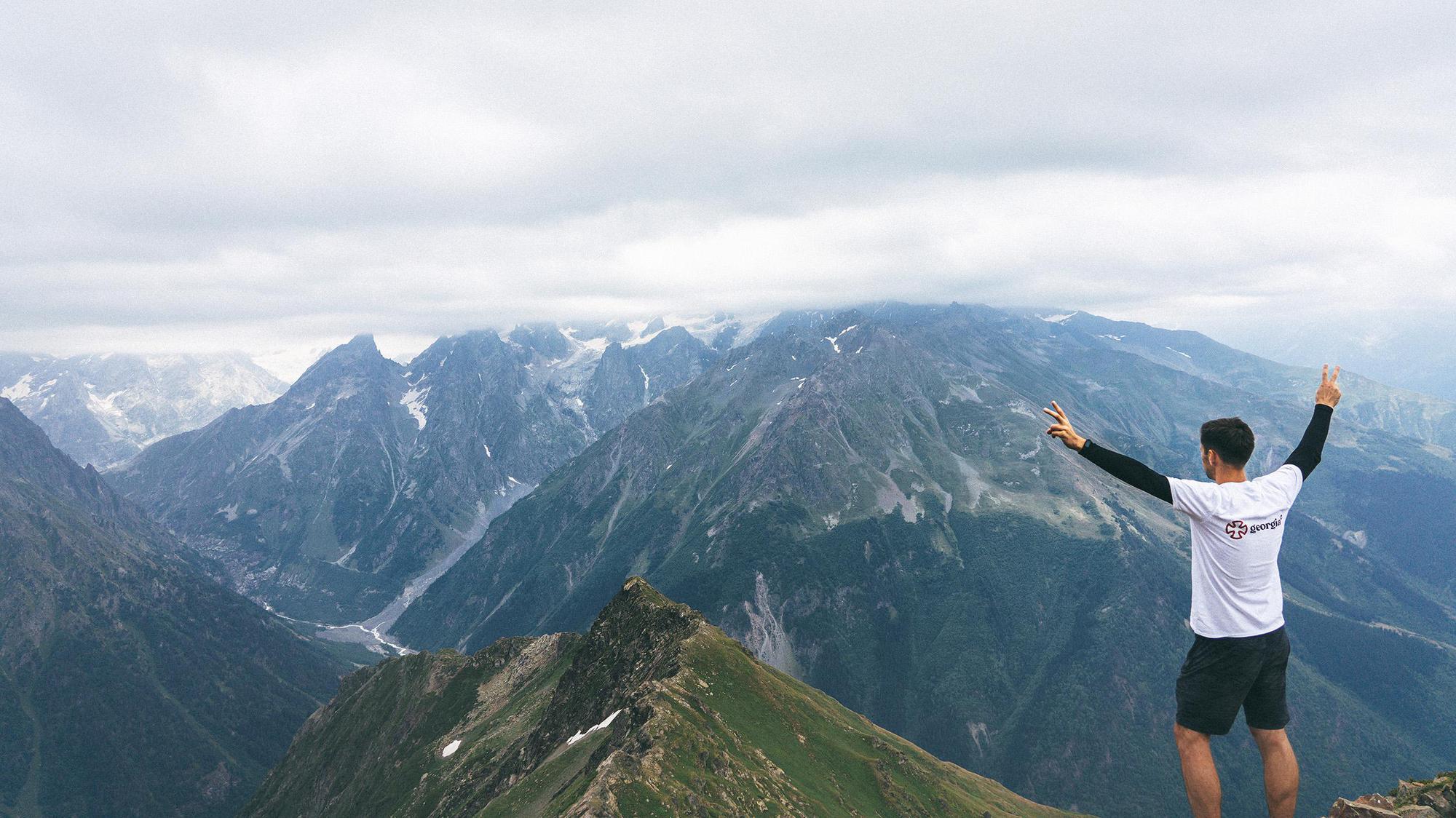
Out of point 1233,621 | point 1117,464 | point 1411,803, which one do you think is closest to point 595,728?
point 1411,803

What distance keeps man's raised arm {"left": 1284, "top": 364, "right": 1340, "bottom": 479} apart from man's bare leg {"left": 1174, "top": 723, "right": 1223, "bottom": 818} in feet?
19.9

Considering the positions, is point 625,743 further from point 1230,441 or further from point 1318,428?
point 1230,441

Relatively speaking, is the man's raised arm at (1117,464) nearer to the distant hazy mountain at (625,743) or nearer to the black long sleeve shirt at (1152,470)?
the black long sleeve shirt at (1152,470)

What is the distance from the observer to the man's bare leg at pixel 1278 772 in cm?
1238

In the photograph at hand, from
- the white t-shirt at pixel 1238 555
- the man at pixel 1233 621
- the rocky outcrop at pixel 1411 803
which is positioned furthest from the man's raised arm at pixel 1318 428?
the rocky outcrop at pixel 1411 803

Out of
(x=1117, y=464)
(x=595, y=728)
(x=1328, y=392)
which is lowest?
(x=595, y=728)

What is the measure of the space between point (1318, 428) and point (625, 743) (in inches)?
2840

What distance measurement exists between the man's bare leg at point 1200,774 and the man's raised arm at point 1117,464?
4.36 meters

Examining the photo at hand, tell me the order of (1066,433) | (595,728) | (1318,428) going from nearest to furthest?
(1066,433) → (1318,428) → (595,728)

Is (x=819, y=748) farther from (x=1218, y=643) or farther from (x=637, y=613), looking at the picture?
(x=1218, y=643)

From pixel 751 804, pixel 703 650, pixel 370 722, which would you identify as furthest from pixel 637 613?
pixel 370 722

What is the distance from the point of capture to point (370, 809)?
144m

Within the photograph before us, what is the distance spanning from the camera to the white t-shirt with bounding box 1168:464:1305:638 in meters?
12.0

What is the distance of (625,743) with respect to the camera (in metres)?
72.1
